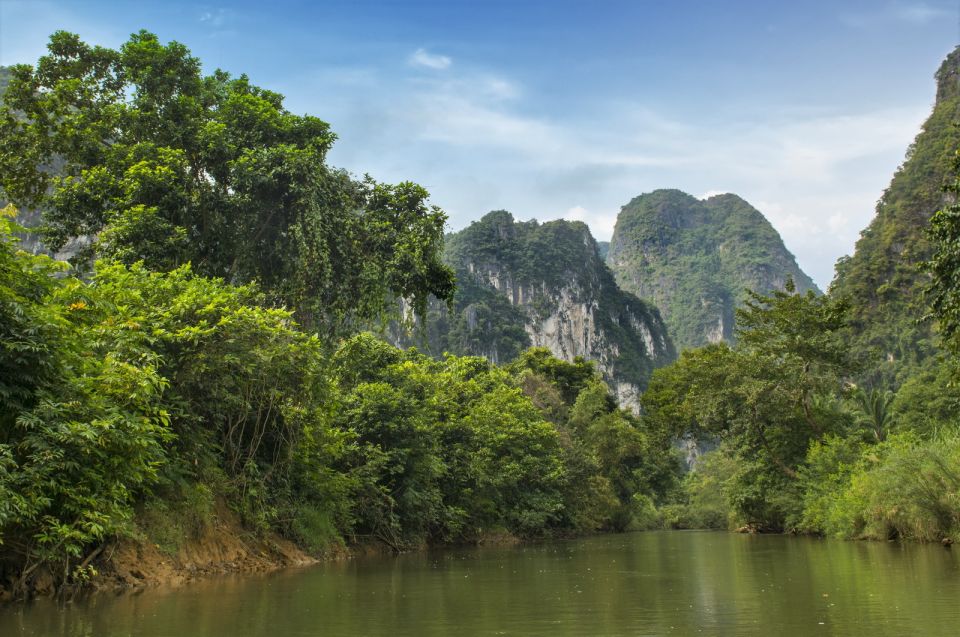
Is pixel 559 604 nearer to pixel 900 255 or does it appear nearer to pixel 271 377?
pixel 271 377

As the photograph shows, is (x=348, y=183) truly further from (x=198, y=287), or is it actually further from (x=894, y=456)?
(x=894, y=456)

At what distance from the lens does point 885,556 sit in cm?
1426

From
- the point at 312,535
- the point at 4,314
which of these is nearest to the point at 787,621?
the point at 4,314

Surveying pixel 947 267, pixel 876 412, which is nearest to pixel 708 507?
pixel 876 412

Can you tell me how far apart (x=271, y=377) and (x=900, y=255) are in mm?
60843

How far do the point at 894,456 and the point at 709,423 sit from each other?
40.0 ft

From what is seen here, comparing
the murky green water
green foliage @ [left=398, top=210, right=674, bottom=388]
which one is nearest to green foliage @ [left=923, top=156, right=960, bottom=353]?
the murky green water

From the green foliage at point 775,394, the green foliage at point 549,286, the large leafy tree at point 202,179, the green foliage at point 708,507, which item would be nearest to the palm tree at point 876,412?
the green foliage at point 775,394

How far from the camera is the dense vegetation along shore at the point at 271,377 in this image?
9.41 metres

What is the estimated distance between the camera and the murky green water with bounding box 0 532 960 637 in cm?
677

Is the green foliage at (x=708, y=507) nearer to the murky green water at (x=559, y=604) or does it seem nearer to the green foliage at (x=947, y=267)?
the green foliage at (x=947, y=267)

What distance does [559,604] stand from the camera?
8.78 m

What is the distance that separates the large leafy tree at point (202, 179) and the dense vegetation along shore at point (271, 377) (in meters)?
Answer: 0.07

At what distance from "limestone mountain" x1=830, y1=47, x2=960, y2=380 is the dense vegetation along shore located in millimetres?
26371
